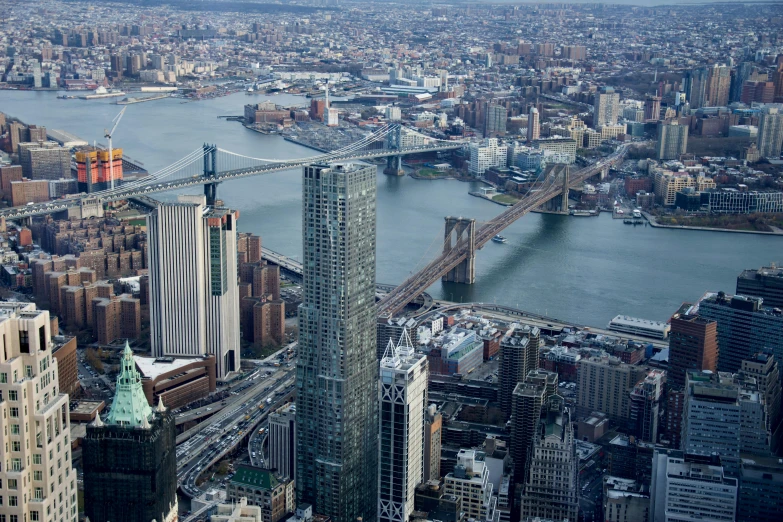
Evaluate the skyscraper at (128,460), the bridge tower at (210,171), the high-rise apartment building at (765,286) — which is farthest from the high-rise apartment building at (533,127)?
the skyscraper at (128,460)

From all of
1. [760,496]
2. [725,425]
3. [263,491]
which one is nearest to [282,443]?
[263,491]

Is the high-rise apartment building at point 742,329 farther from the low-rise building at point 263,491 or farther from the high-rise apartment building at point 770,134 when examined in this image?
the high-rise apartment building at point 770,134

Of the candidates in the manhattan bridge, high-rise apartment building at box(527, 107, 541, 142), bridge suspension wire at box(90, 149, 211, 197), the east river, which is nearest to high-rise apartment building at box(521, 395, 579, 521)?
the manhattan bridge

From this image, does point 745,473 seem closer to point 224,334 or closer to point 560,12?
point 224,334

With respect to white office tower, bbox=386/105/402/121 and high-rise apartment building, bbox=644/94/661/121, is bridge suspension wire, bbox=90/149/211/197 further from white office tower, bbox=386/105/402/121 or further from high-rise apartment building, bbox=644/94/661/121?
high-rise apartment building, bbox=644/94/661/121

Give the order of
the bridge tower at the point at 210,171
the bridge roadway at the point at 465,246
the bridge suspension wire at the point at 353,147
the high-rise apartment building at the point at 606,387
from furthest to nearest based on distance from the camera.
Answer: the bridge suspension wire at the point at 353,147
the bridge tower at the point at 210,171
the bridge roadway at the point at 465,246
the high-rise apartment building at the point at 606,387

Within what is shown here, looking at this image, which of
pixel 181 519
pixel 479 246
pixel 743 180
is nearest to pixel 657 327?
pixel 479 246

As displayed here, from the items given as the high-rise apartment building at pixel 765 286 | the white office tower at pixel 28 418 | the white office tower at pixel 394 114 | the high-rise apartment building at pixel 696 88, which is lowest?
the white office tower at pixel 394 114
